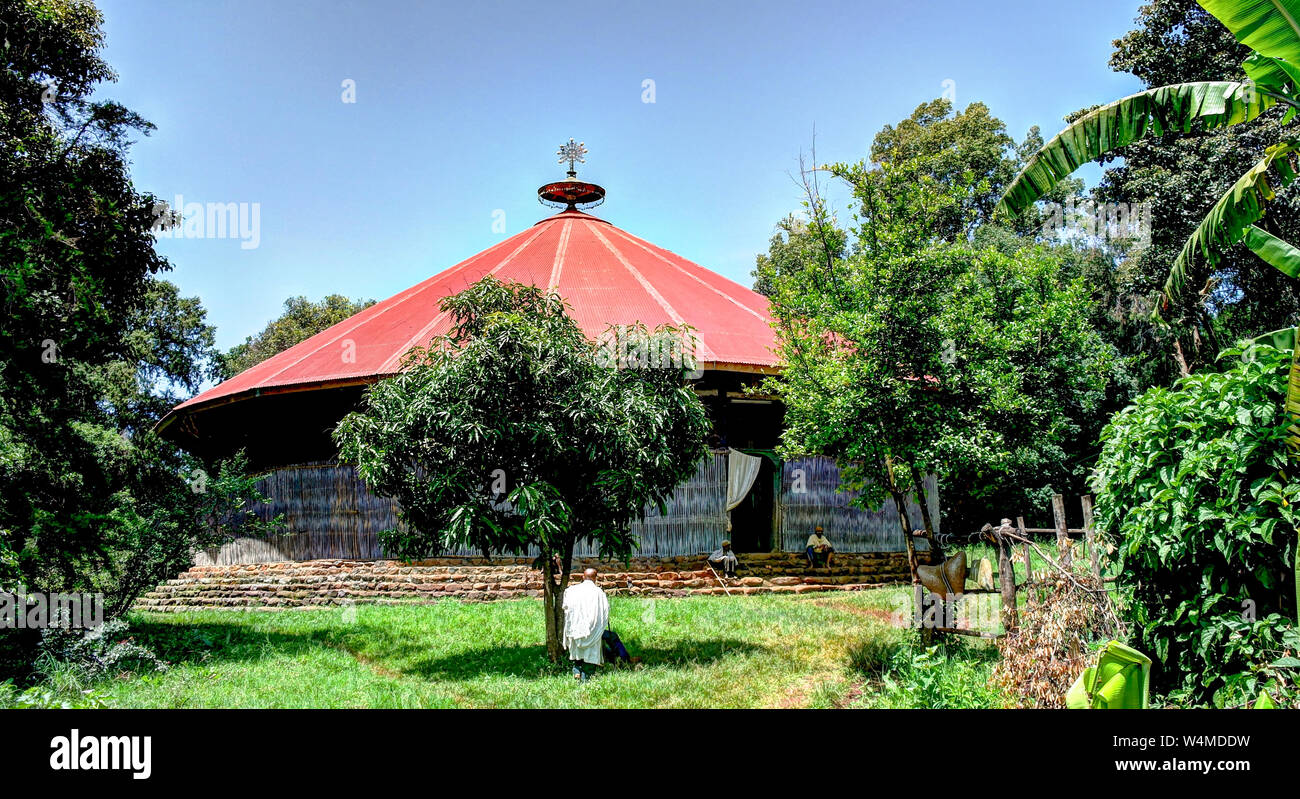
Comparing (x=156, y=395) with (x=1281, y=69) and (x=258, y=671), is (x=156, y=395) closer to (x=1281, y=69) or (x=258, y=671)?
(x=258, y=671)

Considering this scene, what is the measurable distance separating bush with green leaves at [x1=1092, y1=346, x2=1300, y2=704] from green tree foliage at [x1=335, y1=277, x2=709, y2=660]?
15.0 ft

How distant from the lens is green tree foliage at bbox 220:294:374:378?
3641 centimetres

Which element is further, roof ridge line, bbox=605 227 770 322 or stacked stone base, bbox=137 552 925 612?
roof ridge line, bbox=605 227 770 322

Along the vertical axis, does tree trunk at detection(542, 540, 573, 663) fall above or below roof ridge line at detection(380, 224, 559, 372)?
below

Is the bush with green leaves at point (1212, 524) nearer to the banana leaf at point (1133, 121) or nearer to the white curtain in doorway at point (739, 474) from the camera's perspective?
the banana leaf at point (1133, 121)

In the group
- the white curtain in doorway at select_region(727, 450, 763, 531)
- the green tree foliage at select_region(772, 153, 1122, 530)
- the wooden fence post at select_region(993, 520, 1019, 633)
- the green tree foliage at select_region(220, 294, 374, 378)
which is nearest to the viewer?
the wooden fence post at select_region(993, 520, 1019, 633)

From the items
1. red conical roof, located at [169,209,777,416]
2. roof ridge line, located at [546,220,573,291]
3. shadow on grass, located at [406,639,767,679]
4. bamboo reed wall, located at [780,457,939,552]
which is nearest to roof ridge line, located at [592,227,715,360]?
red conical roof, located at [169,209,777,416]

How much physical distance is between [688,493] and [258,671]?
7.62 meters

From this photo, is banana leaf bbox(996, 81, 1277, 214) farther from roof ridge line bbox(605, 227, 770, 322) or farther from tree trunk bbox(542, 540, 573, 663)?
roof ridge line bbox(605, 227, 770, 322)

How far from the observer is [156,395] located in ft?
95.0

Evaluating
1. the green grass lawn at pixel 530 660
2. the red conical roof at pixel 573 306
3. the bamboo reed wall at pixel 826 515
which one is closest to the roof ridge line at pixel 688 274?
the red conical roof at pixel 573 306

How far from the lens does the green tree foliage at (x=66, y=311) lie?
991 cm

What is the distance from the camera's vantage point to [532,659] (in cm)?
989
